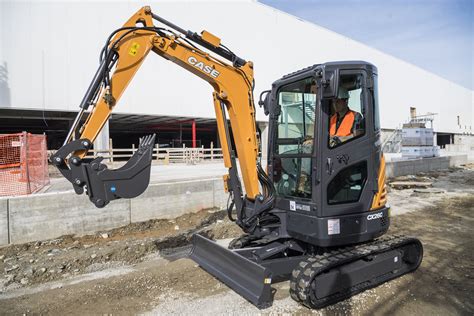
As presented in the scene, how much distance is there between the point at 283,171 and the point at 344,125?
1.00m

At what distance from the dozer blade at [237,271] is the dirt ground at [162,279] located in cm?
24

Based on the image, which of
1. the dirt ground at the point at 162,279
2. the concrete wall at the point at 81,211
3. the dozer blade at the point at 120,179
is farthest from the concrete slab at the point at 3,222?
the dozer blade at the point at 120,179

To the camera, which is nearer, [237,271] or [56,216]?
[237,271]

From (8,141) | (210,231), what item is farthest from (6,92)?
(210,231)

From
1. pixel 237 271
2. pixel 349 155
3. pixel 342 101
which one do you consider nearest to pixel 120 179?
pixel 237 271

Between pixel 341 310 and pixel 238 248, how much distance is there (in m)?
1.55

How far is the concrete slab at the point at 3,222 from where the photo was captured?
6336mm

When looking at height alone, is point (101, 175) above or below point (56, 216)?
above

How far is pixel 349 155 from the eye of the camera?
13.5 feet

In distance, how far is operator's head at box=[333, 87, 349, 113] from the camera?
4191mm

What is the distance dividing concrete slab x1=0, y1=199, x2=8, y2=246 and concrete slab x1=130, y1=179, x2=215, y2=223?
2407 mm

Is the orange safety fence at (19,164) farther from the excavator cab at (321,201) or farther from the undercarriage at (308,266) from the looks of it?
the excavator cab at (321,201)

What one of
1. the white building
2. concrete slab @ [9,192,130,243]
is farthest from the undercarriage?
the white building

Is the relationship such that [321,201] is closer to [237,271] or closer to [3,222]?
[237,271]
